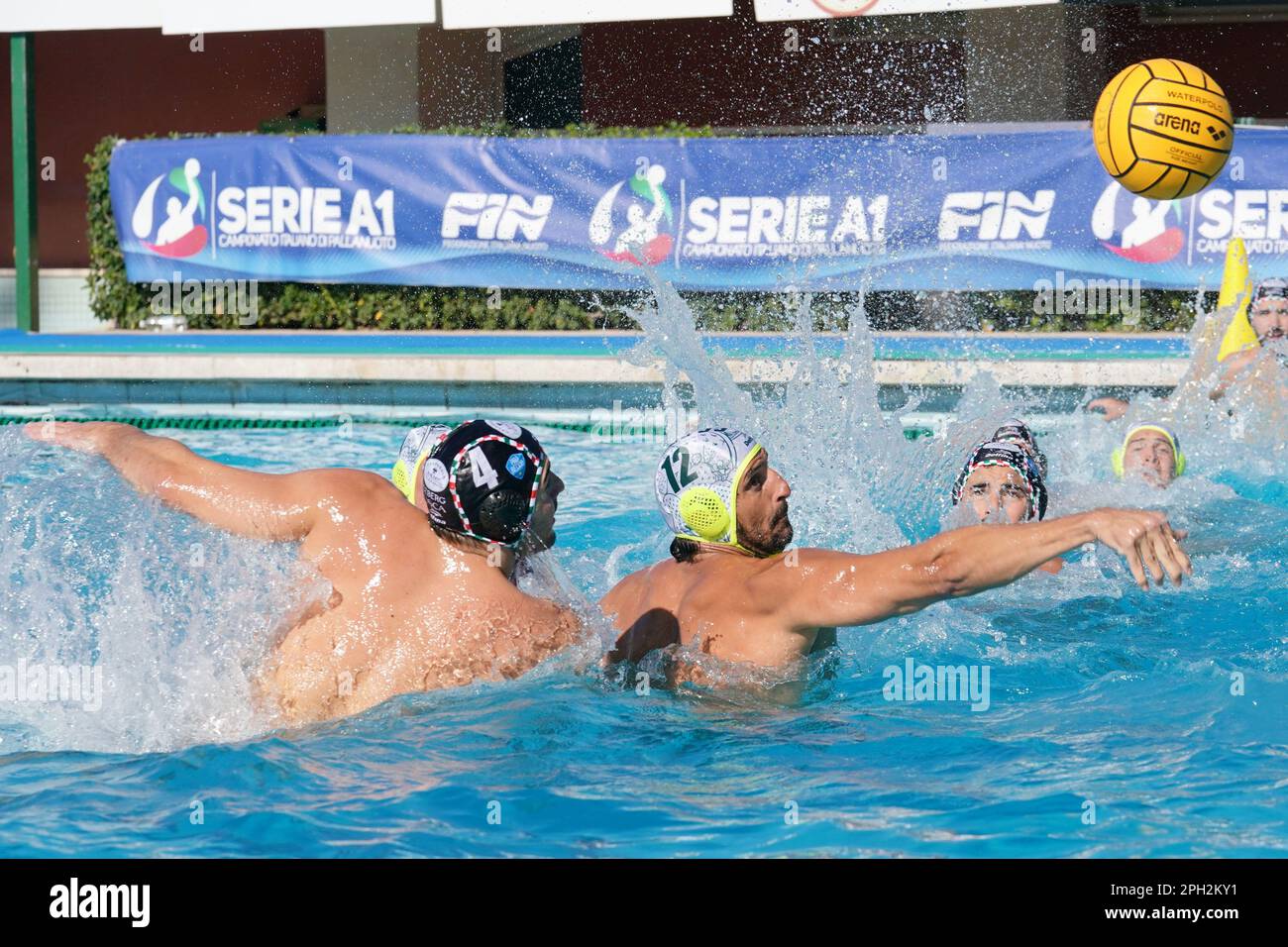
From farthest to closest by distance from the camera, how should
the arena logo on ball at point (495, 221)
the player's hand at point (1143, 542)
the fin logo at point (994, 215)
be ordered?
the arena logo on ball at point (495, 221)
the fin logo at point (994, 215)
the player's hand at point (1143, 542)

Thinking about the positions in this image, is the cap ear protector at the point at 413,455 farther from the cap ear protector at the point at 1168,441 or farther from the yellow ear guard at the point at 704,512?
the cap ear protector at the point at 1168,441

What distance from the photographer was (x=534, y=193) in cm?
1156

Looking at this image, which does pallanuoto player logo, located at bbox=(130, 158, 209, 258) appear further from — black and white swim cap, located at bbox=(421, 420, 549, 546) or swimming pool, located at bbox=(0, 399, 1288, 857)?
black and white swim cap, located at bbox=(421, 420, 549, 546)

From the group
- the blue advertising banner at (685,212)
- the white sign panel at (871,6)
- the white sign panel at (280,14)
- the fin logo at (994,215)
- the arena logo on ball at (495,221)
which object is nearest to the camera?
the blue advertising banner at (685,212)

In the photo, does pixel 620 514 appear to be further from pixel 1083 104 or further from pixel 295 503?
pixel 1083 104

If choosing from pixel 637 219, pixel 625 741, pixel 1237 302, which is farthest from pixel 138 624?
pixel 637 219

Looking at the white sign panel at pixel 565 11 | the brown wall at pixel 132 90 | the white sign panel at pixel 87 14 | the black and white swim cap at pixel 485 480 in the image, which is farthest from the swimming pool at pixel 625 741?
the brown wall at pixel 132 90

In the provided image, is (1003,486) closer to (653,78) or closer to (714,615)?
(714,615)

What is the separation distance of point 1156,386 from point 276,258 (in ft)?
23.3

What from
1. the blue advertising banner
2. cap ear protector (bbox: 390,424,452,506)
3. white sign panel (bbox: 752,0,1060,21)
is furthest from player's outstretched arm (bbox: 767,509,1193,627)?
white sign panel (bbox: 752,0,1060,21)

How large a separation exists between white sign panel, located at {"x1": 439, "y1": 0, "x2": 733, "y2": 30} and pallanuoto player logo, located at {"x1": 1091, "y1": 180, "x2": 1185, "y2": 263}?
323cm

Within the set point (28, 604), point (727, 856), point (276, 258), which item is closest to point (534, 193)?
point (276, 258)

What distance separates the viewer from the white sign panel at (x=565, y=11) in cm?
1123

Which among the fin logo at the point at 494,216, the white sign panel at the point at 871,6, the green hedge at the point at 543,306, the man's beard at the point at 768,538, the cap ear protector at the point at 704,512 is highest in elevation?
the white sign panel at the point at 871,6
